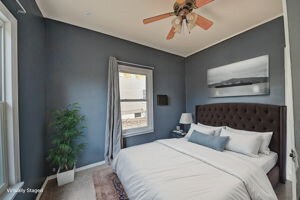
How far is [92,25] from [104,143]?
2.38 m

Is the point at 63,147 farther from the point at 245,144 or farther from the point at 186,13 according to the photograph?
the point at 245,144

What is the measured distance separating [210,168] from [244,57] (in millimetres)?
2331

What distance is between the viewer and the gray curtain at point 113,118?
9.38ft

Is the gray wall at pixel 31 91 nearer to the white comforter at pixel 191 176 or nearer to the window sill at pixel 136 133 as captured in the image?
the white comforter at pixel 191 176

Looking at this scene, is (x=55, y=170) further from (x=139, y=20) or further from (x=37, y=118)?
(x=139, y=20)

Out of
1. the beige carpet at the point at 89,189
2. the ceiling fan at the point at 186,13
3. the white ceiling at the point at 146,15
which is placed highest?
the white ceiling at the point at 146,15

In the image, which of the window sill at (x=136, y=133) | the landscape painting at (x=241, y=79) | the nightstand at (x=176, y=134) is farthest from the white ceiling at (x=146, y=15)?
the nightstand at (x=176, y=134)

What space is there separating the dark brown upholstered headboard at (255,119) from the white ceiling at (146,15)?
1.51 m

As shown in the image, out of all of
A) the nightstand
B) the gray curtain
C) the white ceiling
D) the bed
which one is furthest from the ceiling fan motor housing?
the nightstand

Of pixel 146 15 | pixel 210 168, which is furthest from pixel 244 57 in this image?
pixel 210 168

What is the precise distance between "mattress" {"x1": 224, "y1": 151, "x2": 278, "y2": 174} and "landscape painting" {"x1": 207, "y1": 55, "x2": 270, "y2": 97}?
107 cm

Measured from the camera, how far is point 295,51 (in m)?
0.76

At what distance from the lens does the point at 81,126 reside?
2672 millimetres

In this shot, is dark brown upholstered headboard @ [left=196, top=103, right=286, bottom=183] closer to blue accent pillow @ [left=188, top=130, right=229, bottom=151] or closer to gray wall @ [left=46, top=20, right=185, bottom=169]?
blue accent pillow @ [left=188, top=130, right=229, bottom=151]
